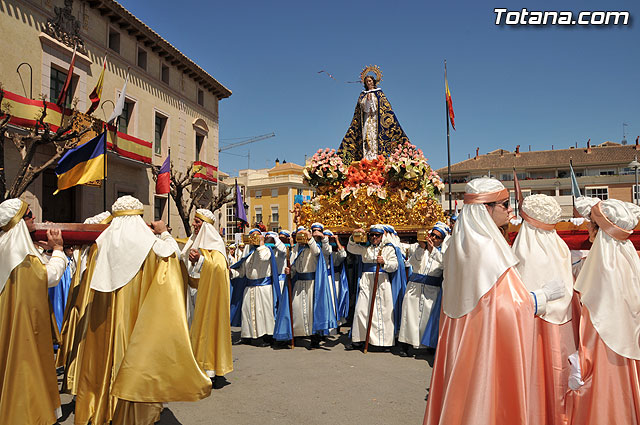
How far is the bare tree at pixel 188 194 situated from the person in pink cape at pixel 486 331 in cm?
1743

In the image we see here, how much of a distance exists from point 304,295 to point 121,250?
161 inches

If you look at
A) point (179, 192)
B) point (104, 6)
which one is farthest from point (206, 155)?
point (104, 6)

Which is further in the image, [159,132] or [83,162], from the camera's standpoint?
[159,132]

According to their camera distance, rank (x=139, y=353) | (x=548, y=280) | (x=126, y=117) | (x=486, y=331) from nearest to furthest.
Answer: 1. (x=486, y=331)
2. (x=548, y=280)
3. (x=139, y=353)
4. (x=126, y=117)

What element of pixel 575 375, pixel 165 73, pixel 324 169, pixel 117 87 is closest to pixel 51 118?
pixel 117 87

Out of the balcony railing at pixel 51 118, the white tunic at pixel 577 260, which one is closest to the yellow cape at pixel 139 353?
the white tunic at pixel 577 260

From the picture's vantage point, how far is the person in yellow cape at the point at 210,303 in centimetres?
523

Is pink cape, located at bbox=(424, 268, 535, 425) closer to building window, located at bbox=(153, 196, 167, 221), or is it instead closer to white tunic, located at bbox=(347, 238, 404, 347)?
white tunic, located at bbox=(347, 238, 404, 347)

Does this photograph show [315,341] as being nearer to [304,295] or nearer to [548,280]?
[304,295]

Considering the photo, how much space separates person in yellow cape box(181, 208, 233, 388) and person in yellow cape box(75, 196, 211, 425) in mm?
1307

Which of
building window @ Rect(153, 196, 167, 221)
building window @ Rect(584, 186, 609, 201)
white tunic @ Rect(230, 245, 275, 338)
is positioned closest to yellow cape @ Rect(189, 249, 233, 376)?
white tunic @ Rect(230, 245, 275, 338)

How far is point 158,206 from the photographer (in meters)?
22.9

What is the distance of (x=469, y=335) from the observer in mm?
2637

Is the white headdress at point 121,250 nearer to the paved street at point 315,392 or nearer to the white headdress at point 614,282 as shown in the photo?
the paved street at point 315,392
